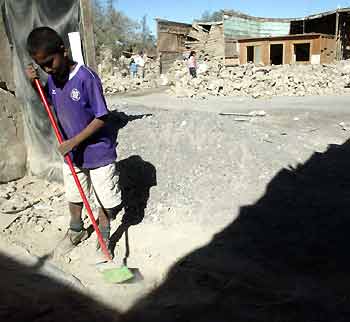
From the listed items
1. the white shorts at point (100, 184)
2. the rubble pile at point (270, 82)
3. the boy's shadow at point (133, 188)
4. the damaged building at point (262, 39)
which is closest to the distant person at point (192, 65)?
the rubble pile at point (270, 82)

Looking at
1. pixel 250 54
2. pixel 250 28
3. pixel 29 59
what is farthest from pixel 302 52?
pixel 29 59

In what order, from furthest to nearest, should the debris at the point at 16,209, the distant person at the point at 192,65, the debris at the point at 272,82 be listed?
the distant person at the point at 192,65 < the debris at the point at 272,82 < the debris at the point at 16,209

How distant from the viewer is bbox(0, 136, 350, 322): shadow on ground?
2.51 metres

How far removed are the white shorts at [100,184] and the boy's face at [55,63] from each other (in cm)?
70

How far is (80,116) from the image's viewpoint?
281 cm

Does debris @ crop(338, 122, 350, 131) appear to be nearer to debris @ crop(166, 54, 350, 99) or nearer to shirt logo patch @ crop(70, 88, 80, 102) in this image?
debris @ crop(166, 54, 350, 99)

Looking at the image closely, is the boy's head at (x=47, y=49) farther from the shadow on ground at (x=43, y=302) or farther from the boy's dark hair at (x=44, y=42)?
the shadow on ground at (x=43, y=302)

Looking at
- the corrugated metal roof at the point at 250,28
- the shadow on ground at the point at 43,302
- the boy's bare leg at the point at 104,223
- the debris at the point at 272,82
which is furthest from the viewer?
the corrugated metal roof at the point at 250,28

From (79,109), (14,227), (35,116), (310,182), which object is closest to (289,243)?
(310,182)

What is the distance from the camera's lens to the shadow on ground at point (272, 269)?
8.41 ft

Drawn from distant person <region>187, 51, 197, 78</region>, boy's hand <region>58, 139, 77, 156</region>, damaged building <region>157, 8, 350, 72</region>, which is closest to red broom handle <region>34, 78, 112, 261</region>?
boy's hand <region>58, 139, 77, 156</region>

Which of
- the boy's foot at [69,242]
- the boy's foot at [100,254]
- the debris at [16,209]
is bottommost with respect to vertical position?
the boy's foot at [100,254]

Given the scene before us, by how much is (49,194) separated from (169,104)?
9552mm

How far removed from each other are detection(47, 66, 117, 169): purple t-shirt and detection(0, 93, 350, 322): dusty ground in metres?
0.89
